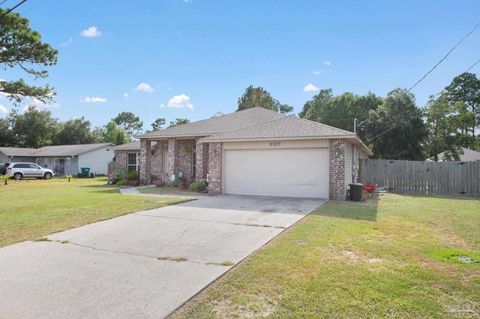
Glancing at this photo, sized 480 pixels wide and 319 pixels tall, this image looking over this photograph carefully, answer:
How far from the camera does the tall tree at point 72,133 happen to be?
50125 millimetres

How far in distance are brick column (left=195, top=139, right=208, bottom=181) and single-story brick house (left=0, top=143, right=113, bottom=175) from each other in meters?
19.7

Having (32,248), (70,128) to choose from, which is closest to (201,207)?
(32,248)

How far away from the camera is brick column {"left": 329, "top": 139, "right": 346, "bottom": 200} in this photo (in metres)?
12.2

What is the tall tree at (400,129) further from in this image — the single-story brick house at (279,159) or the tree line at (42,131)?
the tree line at (42,131)

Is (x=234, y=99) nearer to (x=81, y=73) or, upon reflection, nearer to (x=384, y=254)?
(x=81, y=73)

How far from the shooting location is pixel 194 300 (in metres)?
3.59

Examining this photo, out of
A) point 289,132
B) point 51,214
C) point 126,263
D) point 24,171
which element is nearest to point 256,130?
point 289,132

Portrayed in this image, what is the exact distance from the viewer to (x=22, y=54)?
60.2 feet

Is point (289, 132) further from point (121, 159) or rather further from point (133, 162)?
point (121, 159)

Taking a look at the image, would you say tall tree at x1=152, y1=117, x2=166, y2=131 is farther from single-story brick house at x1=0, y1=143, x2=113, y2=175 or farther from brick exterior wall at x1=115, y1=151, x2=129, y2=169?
brick exterior wall at x1=115, y1=151, x2=129, y2=169

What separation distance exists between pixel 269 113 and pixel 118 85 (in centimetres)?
1288

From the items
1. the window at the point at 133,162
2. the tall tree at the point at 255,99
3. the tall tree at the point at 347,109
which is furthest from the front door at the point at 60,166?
the tall tree at the point at 347,109

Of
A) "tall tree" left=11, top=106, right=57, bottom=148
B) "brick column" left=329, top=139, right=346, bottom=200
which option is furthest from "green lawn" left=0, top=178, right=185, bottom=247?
"tall tree" left=11, top=106, right=57, bottom=148

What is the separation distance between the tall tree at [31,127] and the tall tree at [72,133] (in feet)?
4.78
